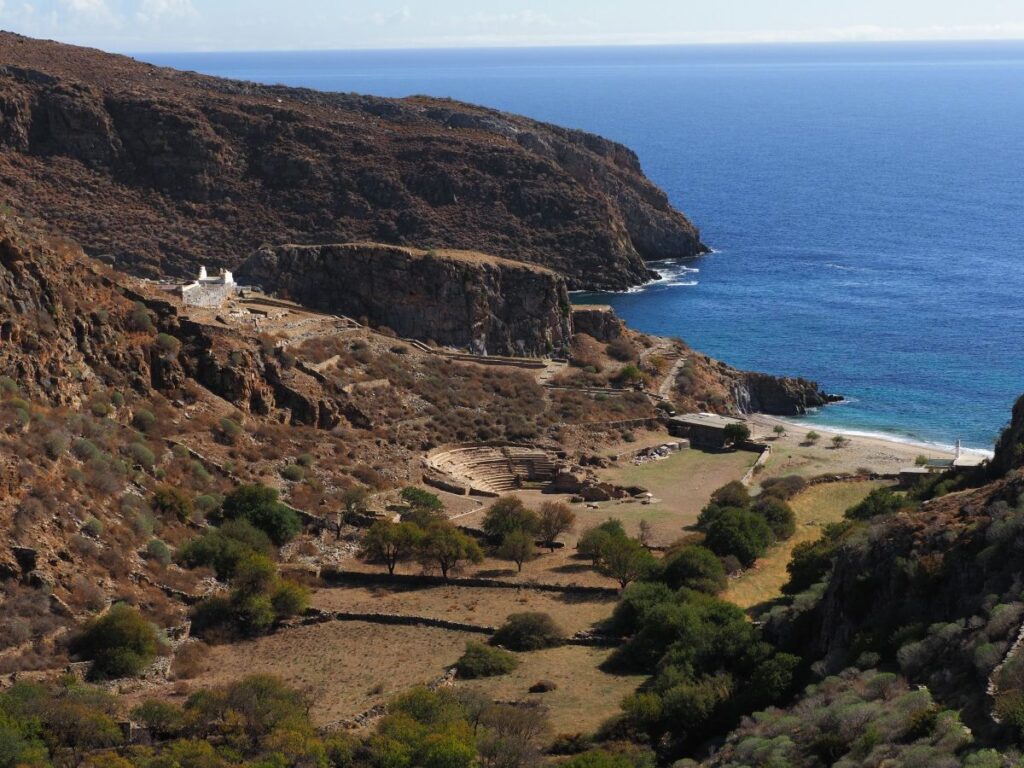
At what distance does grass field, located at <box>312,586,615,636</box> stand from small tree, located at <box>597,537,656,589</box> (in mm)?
913

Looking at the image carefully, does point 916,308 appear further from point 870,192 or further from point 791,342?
point 870,192

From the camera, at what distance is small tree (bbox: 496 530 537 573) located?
4419 centimetres

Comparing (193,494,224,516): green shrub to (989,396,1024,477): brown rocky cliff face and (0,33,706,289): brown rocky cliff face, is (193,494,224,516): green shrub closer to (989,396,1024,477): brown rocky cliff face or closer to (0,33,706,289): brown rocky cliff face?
(989,396,1024,477): brown rocky cliff face

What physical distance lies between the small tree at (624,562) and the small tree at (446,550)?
364 cm

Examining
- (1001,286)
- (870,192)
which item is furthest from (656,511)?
(870,192)

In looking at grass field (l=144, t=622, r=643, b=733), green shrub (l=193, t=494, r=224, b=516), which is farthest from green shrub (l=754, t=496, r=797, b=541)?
green shrub (l=193, t=494, r=224, b=516)

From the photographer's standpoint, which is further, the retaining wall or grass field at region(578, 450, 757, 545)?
grass field at region(578, 450, 757, 545)

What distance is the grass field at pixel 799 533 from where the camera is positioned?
41.4 meters

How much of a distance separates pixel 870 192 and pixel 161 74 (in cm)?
7107

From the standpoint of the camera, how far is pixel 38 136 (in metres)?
104

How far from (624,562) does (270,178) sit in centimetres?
7344

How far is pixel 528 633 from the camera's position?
3744cm

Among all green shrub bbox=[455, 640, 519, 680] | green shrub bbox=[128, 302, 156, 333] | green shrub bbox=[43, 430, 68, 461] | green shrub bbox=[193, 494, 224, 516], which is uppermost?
green shrub bbox=[128, 302, 156, 333]

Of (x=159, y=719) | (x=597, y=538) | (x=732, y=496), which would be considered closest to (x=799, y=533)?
(x=732, y=496)
